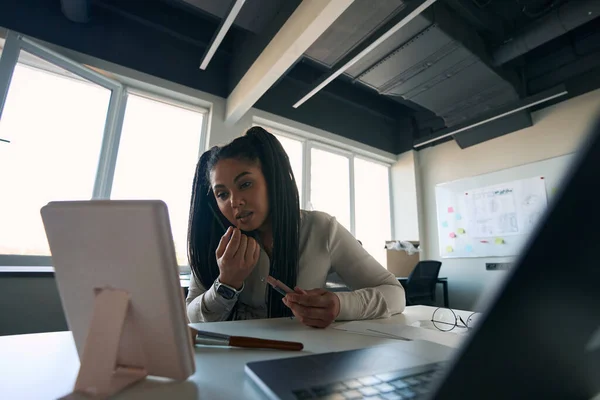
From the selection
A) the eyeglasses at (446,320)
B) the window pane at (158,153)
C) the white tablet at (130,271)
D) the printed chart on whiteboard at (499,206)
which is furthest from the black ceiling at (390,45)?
the white tablet at (130,271)

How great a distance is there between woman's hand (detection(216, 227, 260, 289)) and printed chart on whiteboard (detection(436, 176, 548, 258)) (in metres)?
3.29

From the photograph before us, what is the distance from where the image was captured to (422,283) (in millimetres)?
3213

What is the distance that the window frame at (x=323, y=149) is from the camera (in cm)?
372

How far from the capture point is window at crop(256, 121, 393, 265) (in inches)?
154

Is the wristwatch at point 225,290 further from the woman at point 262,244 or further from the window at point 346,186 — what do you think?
the window at point 346,186

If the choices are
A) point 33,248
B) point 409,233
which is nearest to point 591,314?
point 33,248

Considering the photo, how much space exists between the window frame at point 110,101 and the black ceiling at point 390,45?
0.59 feet

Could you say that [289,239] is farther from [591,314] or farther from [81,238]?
[591,314]

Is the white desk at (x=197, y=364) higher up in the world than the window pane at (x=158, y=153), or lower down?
lower down

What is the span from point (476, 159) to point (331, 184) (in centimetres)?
188

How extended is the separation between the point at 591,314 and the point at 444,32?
103 inches

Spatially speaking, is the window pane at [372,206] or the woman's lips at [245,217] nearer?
the woman's lips at [245,217]

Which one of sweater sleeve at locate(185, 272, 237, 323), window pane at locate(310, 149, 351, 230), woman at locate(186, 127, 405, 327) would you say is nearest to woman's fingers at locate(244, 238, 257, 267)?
woman at locate(186, 127, 405, 327)

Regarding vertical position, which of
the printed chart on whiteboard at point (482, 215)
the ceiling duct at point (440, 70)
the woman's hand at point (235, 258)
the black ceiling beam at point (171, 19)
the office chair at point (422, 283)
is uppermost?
the black ceiling beam at point (171, 19)
